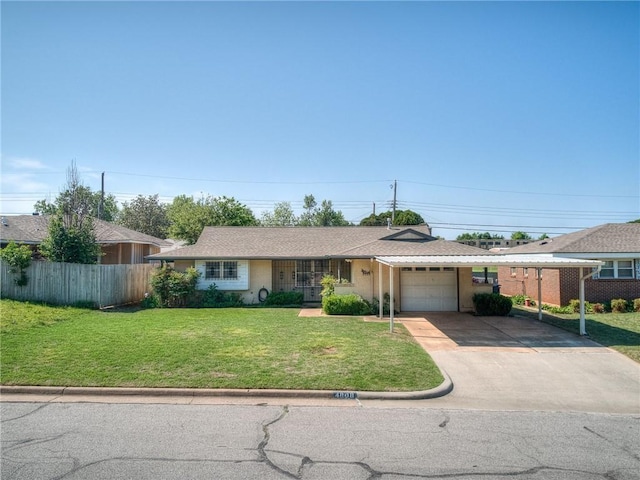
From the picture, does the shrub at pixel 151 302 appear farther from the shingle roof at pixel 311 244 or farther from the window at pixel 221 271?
the window at pixel 221 271

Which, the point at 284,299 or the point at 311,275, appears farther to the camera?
the point at 311,275

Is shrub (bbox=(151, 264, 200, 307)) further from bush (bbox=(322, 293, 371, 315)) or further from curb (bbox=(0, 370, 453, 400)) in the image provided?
curb (bbox=(0, 370, 453, 400))

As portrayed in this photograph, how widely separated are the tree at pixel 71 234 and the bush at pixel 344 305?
35.4 ft

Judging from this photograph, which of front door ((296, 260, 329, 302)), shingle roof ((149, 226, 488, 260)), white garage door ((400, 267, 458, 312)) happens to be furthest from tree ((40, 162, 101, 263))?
white garage door ((400, 267, 458, 312))

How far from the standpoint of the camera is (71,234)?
17125 millimetres

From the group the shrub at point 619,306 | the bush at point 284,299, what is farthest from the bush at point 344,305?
the shrub at point 619,306

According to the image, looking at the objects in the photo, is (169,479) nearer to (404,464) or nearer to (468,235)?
(404,464)

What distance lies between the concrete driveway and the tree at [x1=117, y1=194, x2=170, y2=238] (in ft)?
164

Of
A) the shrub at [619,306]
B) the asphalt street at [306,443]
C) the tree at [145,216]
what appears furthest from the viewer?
Result: the tree at [145,216]

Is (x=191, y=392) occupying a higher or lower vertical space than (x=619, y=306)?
higher

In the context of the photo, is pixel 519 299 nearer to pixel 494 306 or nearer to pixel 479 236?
pixel 494 306

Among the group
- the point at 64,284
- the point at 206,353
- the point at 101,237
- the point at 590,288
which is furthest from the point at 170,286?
the point at 590,288

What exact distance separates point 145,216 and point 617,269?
176ft

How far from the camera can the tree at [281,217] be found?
Result: 196 feet
